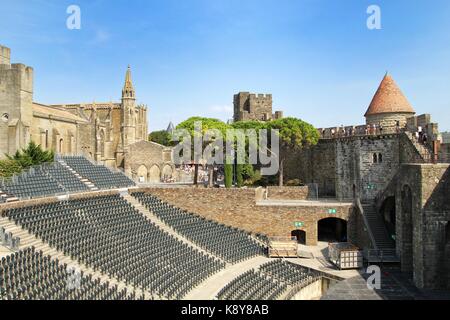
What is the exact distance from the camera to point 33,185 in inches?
864

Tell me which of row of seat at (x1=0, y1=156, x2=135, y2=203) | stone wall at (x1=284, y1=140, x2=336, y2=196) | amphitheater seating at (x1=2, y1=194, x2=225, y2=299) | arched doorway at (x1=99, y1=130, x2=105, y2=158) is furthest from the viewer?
arched doorway at (x1=99, y1=130, x2=105, y2=158)

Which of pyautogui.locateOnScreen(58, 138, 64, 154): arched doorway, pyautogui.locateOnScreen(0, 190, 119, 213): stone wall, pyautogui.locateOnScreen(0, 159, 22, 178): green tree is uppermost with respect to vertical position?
pyautogui.locateOnScreen(58, 138, 64, 154): arched doorway

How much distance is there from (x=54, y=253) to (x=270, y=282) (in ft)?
33.9

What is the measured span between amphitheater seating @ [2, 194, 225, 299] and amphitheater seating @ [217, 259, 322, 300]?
1870 mm

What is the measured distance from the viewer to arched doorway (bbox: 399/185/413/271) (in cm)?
2161

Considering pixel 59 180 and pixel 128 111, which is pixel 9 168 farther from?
pixel 128 111

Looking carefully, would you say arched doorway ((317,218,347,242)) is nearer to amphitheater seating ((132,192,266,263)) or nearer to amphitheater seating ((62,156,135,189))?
amphitheater seating ((132,192,266,263))

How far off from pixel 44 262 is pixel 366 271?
660 inches

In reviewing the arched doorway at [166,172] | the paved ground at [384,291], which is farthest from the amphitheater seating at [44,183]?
the arched doorway at [166,172]

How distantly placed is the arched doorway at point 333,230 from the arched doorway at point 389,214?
3801 mm

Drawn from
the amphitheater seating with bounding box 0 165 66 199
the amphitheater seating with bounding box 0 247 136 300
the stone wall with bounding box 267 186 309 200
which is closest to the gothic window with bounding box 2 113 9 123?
the amphitheater seating with bounding box 0 165 66 199

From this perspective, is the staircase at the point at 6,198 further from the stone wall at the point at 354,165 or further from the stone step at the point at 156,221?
the stone wall at the point at 354,165

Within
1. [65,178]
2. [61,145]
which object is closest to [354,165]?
[65,178]
